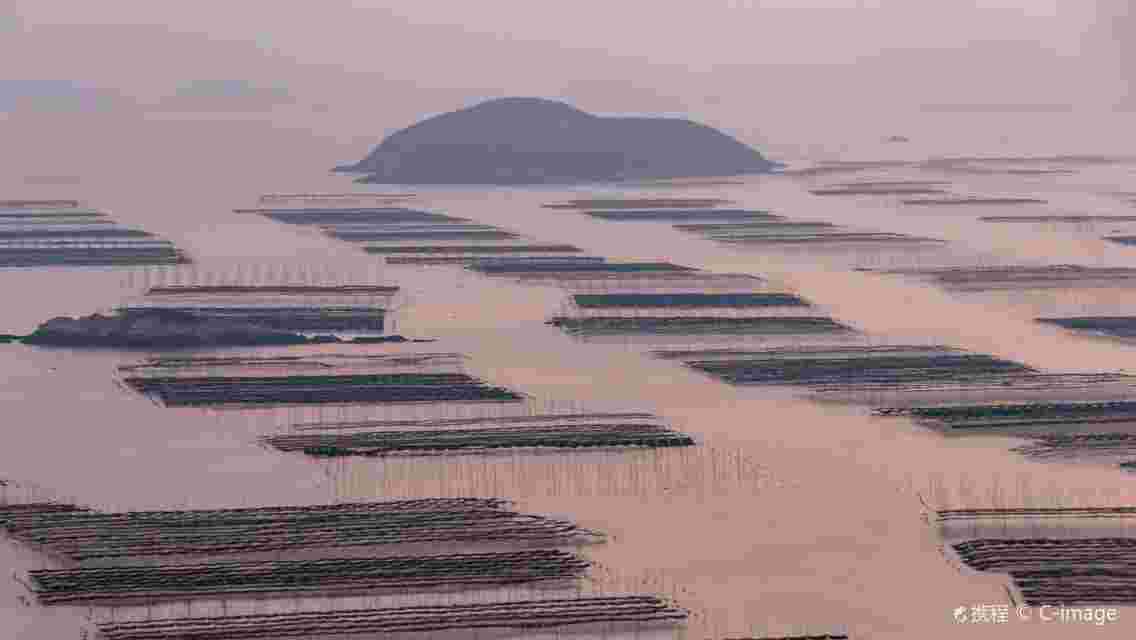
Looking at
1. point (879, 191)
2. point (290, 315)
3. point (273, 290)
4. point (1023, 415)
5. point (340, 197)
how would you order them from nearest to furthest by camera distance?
point (1023, 415) → point (290, 315) → point (273, 290) → point (340, 197) → point (879, 191)

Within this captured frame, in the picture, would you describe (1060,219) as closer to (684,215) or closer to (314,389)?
(684,215)

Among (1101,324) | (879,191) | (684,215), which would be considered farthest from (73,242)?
(879,191)

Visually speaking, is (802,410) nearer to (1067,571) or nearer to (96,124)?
(1067,571)

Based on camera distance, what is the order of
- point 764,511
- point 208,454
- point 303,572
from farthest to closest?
1. point 208,454
2. point 764,511
3. point 303,572

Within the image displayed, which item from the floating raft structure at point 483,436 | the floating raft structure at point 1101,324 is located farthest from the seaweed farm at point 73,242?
the floating raft structure at point 1101,324

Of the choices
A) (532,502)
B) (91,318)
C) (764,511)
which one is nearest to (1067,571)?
(764,511)

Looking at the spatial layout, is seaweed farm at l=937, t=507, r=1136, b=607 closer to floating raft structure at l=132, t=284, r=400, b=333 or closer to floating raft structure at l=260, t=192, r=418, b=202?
floating raft structure at l=132, t=284, r=400, b=333

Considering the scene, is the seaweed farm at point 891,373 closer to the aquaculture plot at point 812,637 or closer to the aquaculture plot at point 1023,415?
the aquaculture plot at point 1023,415
